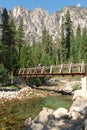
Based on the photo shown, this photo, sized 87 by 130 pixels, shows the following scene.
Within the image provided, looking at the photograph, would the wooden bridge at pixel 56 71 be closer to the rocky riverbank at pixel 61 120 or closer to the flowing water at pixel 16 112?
the flowing water at pixel 16 112

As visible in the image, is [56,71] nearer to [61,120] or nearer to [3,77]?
[3,77]

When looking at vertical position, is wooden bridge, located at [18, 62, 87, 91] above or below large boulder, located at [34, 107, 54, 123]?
above

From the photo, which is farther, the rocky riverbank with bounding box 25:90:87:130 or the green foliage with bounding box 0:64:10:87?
the green foliage with bounding box 0:64:10:87

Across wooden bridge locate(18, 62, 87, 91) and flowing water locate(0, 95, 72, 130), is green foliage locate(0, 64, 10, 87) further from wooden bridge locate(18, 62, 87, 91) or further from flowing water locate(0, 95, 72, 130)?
flowing water locate(0, 95, 72, 130)

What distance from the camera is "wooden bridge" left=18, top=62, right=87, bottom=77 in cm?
3042

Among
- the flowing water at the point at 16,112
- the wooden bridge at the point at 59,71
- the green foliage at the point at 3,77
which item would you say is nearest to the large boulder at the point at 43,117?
the flowing water at the point at 16,112

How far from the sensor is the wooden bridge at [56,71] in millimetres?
30420

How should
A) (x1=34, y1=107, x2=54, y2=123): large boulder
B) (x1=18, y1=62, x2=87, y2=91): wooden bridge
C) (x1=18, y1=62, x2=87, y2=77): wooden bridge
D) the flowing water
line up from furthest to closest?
(x1=18, y1=62, x2=87, y2=77): wooden bridge, (x1=18, y1=62, x2=87, y2=91): wooden bridge, the flowing water, (x1=34, y1=107, x2=54, y2=123): large boulder

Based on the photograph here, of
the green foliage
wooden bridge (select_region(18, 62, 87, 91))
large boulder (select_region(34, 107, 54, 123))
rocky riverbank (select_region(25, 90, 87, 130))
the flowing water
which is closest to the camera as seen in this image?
rocky riverbank (select_region(25, 90, 87, 130))

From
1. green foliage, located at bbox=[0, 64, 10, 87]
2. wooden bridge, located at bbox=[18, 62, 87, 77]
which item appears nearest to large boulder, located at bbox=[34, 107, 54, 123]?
wooden bridge, located at bbox=[18, 62, 87, 77]

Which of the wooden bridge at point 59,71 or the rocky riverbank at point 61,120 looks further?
the wooden bridge at point 59,71

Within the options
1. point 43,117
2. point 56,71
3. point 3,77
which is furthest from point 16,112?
point 56,71

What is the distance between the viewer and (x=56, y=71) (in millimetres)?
40344

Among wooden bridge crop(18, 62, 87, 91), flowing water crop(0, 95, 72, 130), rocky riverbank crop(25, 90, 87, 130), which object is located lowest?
flowing water crop(0, 95, 72, 130)
